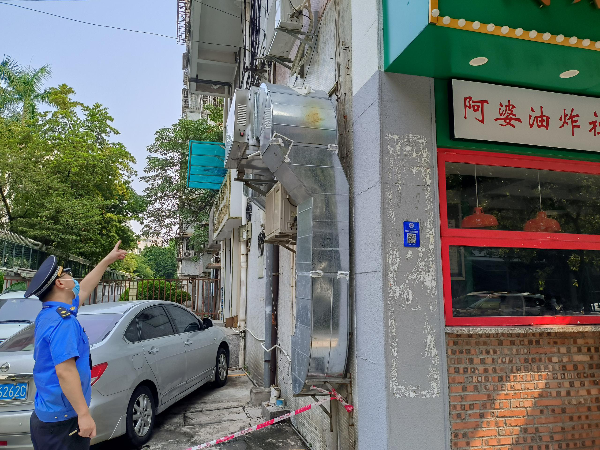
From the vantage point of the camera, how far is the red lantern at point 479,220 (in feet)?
12.9

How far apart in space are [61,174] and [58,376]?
77.3 feet

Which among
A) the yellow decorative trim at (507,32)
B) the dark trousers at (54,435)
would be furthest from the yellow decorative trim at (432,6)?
the dark trousers at (54,435)

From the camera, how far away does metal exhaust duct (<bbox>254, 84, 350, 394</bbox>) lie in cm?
395

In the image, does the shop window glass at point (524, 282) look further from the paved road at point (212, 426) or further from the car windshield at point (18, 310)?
the car windshield at point (18, 310)

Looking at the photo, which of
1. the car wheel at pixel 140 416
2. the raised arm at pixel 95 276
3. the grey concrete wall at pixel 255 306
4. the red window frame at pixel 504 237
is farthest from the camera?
the grey concrete wall at pixel 255 306

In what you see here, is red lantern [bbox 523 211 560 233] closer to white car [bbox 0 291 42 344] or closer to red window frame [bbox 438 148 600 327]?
red window frame [bbox 438 148 600 327]

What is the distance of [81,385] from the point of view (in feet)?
9.72

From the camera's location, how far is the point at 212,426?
589 cm

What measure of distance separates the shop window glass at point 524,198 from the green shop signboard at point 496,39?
2.84 ft

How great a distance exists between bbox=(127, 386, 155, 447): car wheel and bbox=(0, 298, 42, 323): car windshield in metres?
4.36

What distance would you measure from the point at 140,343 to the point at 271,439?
205cm

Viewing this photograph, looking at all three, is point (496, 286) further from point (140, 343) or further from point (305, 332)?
point (140, 343)

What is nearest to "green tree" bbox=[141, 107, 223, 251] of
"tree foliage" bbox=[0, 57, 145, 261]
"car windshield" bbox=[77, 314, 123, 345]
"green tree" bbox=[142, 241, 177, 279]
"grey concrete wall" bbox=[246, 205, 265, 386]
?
"tree foliage" bbox=[0, 57, 145, 261]

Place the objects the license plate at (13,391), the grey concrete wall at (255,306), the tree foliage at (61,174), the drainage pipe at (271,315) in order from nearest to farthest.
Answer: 1. the license plate at (13,391)
2. the drainage pipe at (271,315)
3. the grey concrete wall at (255,306)
4. the tree foliage at (61,174)
